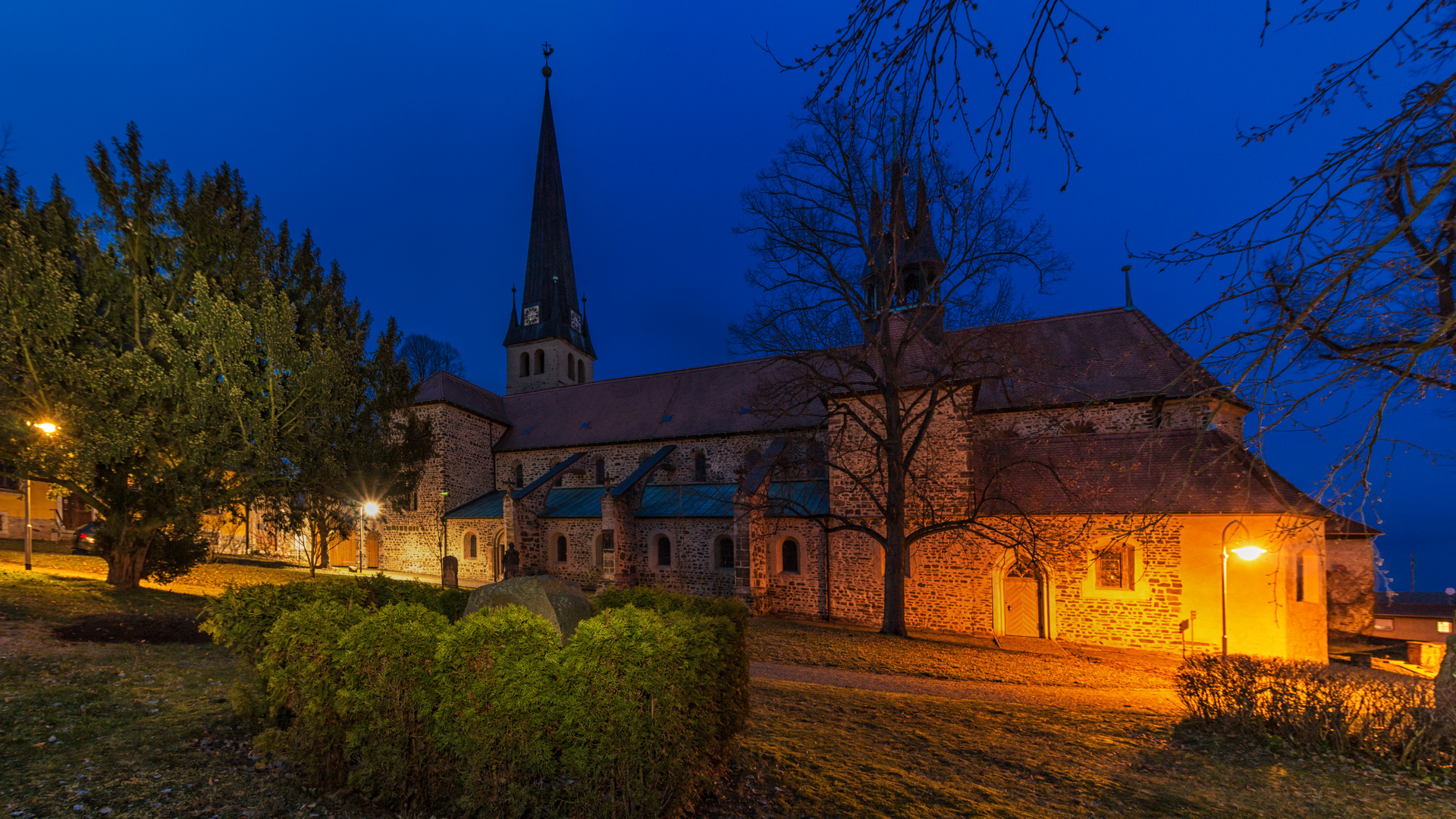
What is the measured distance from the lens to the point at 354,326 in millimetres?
15664

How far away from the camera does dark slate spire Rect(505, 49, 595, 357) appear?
127ft

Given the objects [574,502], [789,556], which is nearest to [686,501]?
[789,556]

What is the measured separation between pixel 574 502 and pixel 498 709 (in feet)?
67.6

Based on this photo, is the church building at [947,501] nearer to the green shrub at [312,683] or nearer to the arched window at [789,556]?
the arched window at [789,556]

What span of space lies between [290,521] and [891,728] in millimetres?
14691

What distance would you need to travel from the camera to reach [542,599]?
22.6 ft

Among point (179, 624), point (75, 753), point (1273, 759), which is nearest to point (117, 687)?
point (75, 753)

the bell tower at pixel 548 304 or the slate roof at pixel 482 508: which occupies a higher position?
the bell tower at pixel 548 304

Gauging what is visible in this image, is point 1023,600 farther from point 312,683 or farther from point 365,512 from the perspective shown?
point 365,512

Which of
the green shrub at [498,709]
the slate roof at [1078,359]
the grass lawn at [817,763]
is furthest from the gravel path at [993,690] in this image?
the slate roof at [1078,359]

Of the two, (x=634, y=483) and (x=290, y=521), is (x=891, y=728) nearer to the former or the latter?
(x=290, y=521)

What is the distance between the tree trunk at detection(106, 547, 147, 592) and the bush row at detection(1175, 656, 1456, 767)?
18637 mm

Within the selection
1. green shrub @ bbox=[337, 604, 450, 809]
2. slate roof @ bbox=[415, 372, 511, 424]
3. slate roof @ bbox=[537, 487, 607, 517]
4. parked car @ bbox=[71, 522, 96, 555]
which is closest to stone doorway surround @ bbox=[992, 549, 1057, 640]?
slate roof @ bbox=[537, 487, 607, 517]

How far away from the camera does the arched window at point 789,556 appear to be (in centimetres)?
1900
